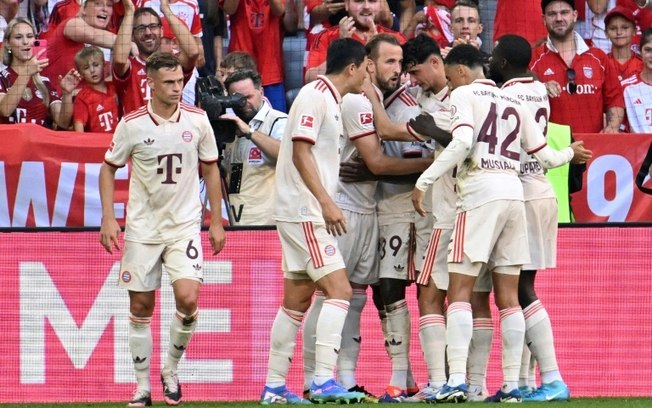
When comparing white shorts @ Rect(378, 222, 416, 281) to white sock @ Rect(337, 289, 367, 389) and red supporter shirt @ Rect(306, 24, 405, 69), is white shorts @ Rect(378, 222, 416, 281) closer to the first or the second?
white sock @ Rect(337, 289, 367, 389)

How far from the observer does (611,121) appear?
11.9 metres

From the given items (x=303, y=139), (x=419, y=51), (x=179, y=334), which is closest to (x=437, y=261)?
(x=303, y=139)

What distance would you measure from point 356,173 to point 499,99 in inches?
46.4

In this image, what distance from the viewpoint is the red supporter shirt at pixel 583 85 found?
11891 millimetres

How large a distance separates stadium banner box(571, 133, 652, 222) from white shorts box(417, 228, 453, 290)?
7.91 feet

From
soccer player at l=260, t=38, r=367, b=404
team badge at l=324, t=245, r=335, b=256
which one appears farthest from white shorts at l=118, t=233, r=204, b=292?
team badge at l=324, t=245, r=335, b=256

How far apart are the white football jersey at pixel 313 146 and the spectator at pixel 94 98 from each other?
312cm

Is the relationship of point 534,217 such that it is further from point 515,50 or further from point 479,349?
point 515,50

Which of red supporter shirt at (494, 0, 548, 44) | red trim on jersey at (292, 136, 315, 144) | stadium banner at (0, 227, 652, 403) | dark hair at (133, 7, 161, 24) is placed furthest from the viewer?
red supporter shirt at (494, 0, 548, 44)

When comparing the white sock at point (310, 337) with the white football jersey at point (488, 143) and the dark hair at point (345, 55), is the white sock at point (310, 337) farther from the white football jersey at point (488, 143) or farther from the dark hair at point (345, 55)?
the dark hair at point (345, 55)

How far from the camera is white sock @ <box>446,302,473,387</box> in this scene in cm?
838

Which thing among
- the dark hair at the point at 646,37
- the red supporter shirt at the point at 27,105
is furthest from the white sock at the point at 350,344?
the dark hair at the point at 646,37

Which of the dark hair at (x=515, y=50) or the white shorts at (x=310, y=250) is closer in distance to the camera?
the white shorts at (x=310, y=250)

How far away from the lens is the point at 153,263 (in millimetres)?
8688
